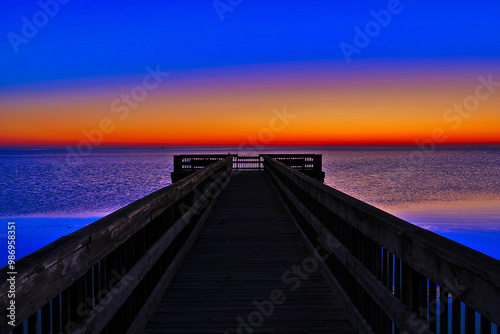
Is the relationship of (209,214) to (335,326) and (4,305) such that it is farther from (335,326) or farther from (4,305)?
(4,305)

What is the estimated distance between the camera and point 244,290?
4.69 meters

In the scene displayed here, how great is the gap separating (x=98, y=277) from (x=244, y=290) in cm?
234

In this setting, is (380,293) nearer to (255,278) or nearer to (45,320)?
(45,320)

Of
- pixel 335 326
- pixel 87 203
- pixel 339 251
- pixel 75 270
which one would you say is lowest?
Result: pixel 87 203

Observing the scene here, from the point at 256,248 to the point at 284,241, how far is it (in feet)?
2.29

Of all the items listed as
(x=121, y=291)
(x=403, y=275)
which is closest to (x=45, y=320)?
(x=121, y=291)

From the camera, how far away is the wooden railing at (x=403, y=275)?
5.63ft

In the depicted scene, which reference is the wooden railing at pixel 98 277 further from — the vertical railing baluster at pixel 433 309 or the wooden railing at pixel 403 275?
the vertical railing baluster at pixel 433 309

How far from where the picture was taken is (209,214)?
9.97 m

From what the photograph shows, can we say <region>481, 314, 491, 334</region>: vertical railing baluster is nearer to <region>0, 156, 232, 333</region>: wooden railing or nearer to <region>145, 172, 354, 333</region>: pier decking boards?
<region>0, 156, 232, 333</region>: wooden railing

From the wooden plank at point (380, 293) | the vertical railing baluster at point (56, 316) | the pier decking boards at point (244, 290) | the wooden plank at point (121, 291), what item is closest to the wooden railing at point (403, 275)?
the wooden plank at point (380, 293)

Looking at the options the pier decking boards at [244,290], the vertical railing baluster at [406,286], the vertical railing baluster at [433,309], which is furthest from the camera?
the pier decking boards at [244,290]

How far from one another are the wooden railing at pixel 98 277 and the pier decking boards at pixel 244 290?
Answer: 303 mm

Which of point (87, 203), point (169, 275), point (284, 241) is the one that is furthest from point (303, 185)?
point (87, 203)
